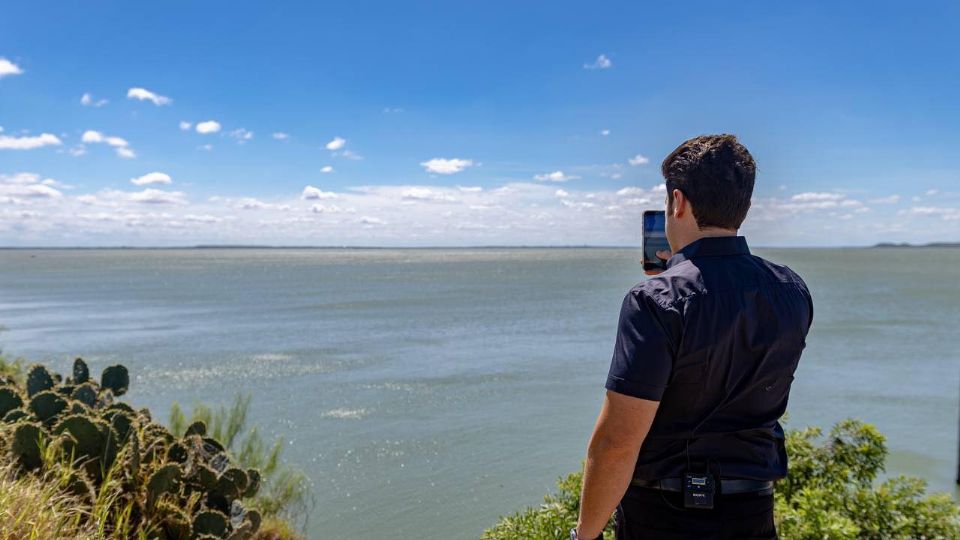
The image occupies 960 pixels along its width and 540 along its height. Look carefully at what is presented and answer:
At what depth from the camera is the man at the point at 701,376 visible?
204 cm

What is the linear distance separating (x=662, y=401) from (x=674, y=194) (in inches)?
Answer: 27.1

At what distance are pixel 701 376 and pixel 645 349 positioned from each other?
241 mm

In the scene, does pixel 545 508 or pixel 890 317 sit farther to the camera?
pixel 890 317

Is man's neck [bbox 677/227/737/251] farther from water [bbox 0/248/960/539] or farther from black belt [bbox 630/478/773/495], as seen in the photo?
water [bbox 0/248/960/539]

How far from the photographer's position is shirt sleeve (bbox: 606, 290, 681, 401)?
2.00 meters

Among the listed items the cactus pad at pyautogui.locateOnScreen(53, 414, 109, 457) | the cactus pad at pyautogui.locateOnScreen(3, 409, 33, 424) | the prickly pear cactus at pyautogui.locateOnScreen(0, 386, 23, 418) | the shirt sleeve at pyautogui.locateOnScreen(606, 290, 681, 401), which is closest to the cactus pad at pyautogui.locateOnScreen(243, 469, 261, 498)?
the cactus pad at pyautogui.locateOnScreen(53, 414, 109, 457)

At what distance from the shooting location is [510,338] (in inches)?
1083

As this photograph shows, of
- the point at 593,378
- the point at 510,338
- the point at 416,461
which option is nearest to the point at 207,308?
the point at 510,338

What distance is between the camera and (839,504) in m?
4.47

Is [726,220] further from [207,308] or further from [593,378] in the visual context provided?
[207,308]

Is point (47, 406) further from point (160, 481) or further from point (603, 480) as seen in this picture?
point (603, 480)

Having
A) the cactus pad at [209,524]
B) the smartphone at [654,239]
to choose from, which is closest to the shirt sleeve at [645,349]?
the smartphone at [654,239]

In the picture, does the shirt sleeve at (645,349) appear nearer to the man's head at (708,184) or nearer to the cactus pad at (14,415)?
the man's head at (708,184)

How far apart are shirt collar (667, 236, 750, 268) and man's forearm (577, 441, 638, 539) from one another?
0.67 m
